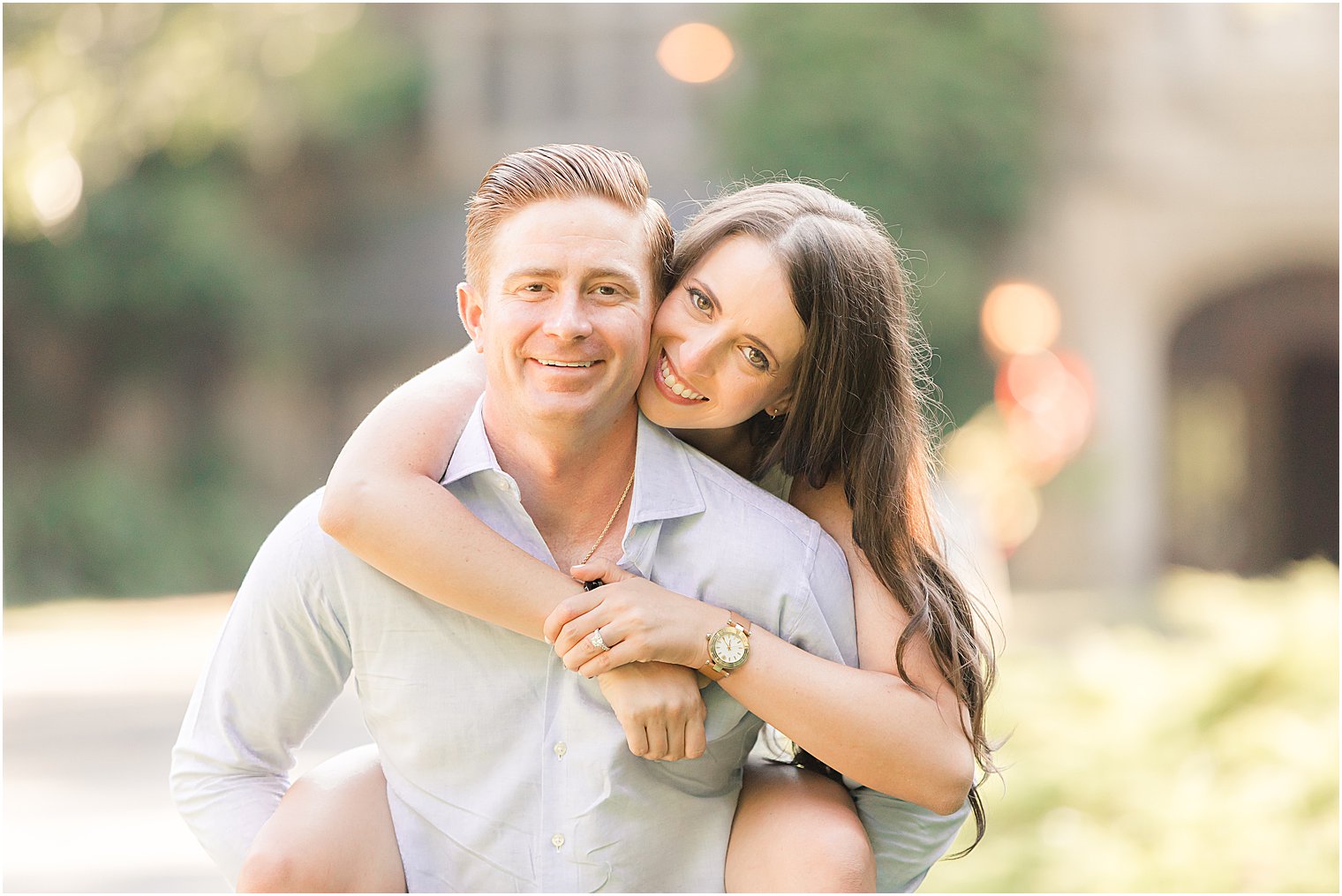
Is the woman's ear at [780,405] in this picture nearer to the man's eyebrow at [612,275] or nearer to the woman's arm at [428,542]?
the man's eyebrow at [612,275]

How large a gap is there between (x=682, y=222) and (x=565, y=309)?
34.4ft

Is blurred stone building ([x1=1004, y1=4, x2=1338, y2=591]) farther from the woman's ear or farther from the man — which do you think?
the man

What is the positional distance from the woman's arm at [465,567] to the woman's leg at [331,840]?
0.34 metres

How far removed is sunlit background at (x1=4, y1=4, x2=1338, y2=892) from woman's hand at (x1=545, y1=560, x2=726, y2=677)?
829cm

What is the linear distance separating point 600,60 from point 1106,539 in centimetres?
638

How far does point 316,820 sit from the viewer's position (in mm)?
2072

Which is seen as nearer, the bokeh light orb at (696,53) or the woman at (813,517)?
the woman at (813,517)

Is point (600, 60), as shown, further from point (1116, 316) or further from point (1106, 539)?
point (1106, 539)

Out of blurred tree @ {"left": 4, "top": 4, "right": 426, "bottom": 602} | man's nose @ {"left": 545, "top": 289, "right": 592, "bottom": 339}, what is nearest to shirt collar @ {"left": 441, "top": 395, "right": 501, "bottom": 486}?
man's nose @ {"left": 545, "top": 289, "right": 592, "bottom": 339}

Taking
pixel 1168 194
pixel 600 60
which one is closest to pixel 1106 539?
pixel 1168 194

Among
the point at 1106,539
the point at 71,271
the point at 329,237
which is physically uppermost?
the point at 329,237

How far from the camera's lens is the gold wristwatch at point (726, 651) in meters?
2.02

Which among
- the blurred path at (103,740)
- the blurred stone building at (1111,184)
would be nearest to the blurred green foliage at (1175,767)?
the blurred path at (103,740)

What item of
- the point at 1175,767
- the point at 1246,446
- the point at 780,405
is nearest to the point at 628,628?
the point at 780,405
